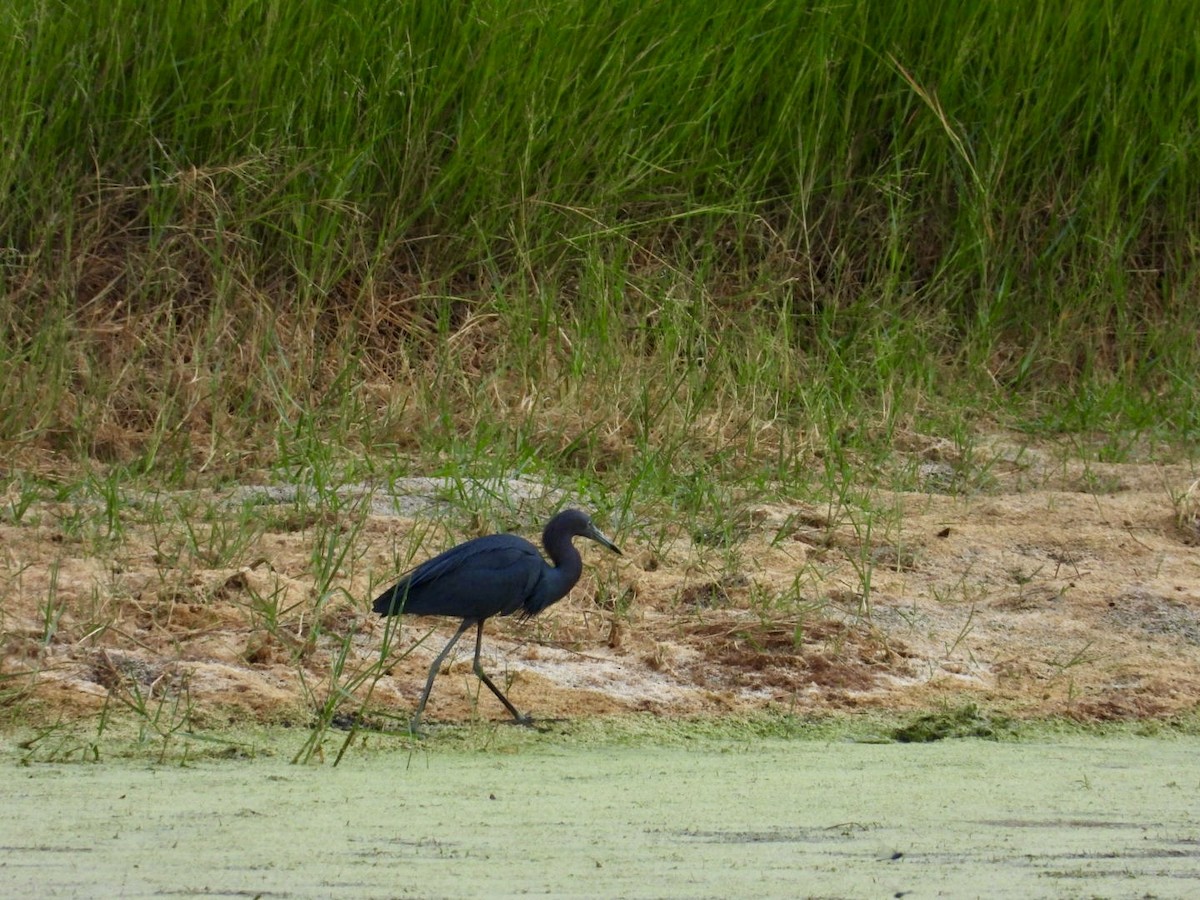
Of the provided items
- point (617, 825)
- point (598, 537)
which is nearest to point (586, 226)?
point (598, 537)

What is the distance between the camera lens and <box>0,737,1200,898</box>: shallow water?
2693 mm

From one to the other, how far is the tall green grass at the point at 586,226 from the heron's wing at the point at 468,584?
4.94 ft

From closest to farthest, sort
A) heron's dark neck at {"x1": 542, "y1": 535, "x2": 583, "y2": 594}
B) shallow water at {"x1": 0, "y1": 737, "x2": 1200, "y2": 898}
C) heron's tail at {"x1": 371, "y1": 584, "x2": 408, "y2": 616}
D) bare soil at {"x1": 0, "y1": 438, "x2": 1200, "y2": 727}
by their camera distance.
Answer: shallow water at {"x1": 0, "y1": 737, "x2": 1200, "y2": 898}
heron's tail at {"x1": 371, "y1": 584, "x2": 408, "y2": 616}
bare soil at {"x1": 0, "y1": 438, "x2": 1200, "y2": 727}
heron's dark neck at {"x1": 542, "y1": 535, "x2": 583, "y2": 594}

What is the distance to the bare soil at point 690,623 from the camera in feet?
12.6

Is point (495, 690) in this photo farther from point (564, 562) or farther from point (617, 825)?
point (617, 825)

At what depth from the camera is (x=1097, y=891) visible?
2.74 metres

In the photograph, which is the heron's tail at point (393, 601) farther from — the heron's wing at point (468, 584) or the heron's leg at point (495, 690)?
the heron's leg at point (495, 690)

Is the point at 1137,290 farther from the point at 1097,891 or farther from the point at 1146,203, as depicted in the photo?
the point at 1097,891

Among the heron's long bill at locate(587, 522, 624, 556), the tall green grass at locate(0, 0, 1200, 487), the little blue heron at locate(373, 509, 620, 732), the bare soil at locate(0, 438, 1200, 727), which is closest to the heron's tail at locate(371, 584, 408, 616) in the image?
the little blue heron at locate(373, 509, 620, 732)

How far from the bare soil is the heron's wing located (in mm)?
207

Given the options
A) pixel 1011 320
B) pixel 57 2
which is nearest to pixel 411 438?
pixel 57 2

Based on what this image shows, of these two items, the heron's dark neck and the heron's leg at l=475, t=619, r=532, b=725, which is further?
the heron's dark neck

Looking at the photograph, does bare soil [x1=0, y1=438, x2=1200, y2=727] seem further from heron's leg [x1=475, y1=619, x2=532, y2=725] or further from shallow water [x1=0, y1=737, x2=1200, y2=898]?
shallow water [x1=0, y1=737, x2=1200, y2=898]

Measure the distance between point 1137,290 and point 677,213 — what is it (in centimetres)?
180
